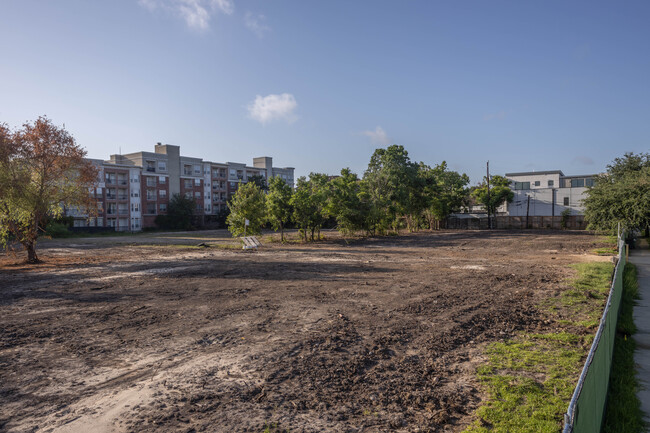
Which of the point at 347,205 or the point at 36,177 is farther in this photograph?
the point at 347,205

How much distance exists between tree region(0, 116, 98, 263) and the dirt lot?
7886mm

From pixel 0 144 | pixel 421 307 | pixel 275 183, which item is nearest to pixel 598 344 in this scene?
pixel 421 307

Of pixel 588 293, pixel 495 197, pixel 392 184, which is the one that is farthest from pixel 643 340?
pixel 495 197

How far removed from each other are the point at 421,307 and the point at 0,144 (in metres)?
22.2

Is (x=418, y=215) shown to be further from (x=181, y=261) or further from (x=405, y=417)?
(x=405, y=417)

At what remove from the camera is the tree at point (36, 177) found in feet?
68.7

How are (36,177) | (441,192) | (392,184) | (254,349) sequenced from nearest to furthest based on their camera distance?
(254,349) < (36,177) < (392,184) < (441,192)

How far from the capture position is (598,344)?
4.30 meters

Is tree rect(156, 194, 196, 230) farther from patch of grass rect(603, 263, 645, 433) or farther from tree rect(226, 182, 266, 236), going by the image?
patch of grass rect(603, 263, 645, 433)

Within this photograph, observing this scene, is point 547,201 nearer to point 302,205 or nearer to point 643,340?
point 302,205

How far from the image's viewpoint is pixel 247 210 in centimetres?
3344

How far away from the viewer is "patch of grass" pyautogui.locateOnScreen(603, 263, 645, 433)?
5.00m

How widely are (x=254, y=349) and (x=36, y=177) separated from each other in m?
21.0

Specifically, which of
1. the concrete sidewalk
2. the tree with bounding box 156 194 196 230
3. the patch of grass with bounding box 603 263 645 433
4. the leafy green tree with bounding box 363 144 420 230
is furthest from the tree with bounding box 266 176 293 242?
the tree with bounding box 156 194 196 230
